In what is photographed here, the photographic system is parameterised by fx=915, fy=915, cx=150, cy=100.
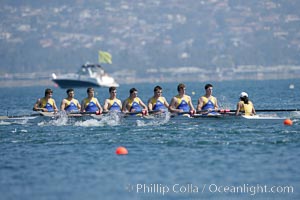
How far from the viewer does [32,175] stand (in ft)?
68.1

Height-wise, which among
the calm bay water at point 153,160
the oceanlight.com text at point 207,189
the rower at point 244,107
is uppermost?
the rower at point 244,107

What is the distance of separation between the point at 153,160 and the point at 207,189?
3540mm

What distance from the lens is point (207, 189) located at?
18859 mm

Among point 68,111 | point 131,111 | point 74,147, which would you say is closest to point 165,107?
point 131,111

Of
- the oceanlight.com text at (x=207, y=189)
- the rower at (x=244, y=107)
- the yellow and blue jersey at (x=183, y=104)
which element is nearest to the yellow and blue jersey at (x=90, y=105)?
the yellow and blue jersey at (x=183, y=104)

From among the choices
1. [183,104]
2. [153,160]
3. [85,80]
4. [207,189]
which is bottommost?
[207,189]

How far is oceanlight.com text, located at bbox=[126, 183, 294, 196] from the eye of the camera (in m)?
18.7

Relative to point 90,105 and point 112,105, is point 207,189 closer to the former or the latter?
point 112,105

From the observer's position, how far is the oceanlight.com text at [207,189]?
61.3 feet

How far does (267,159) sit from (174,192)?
3.85 metres

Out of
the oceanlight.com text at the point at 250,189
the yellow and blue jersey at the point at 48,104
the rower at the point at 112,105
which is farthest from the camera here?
the yellow and blue jersey at the point at 48,104

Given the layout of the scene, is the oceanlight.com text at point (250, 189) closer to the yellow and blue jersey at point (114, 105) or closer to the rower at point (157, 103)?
the rower at point (157, 103)

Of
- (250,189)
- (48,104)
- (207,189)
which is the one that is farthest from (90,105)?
(250,189)

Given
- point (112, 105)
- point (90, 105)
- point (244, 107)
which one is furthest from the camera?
point (90, 105)
